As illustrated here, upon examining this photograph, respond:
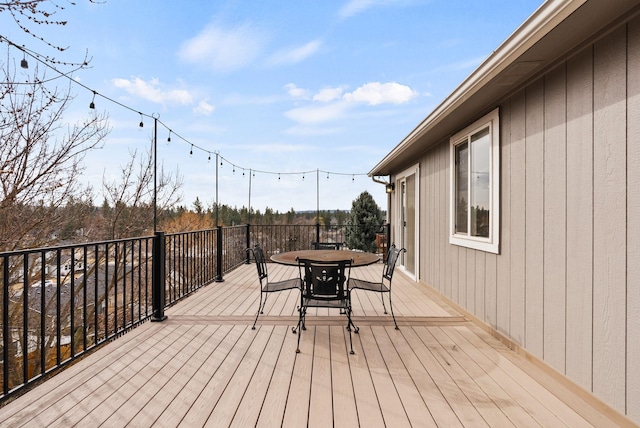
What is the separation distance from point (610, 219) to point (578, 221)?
0.23m

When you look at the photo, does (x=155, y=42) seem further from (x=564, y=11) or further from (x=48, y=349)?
(x=564, y=11)

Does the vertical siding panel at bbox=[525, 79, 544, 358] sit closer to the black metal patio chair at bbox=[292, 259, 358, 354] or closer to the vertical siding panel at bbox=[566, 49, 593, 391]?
the vertical siding panel at bbox=[566, 49, 593, 391]

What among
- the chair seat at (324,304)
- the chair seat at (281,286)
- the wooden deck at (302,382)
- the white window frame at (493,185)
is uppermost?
the white window frame at (493,185)

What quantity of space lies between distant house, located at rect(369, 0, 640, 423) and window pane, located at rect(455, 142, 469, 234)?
0.27 ft

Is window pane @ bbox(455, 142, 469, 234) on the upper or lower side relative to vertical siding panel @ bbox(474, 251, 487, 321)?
upper

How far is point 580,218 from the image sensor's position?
79.0 inches

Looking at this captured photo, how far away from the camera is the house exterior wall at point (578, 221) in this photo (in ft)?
5.53

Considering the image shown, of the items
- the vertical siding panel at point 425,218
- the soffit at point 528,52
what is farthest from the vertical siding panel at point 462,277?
the soffit at point 528,52

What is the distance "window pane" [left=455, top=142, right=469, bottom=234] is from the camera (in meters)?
3.72

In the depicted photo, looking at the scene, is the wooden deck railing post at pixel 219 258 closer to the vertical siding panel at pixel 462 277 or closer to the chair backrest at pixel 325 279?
the chair backrest at pixel 325 279

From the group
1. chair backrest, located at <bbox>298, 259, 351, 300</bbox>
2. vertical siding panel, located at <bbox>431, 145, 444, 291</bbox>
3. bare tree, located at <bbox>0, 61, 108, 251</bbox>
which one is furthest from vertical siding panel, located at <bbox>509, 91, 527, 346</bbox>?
bare tree, located at <bbox>0, 61, 108, 251</bbox>

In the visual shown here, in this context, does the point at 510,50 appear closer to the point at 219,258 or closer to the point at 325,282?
the point at 325,282

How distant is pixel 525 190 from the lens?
8.59ft

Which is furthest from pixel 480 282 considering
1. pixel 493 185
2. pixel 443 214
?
pixel 443 214
